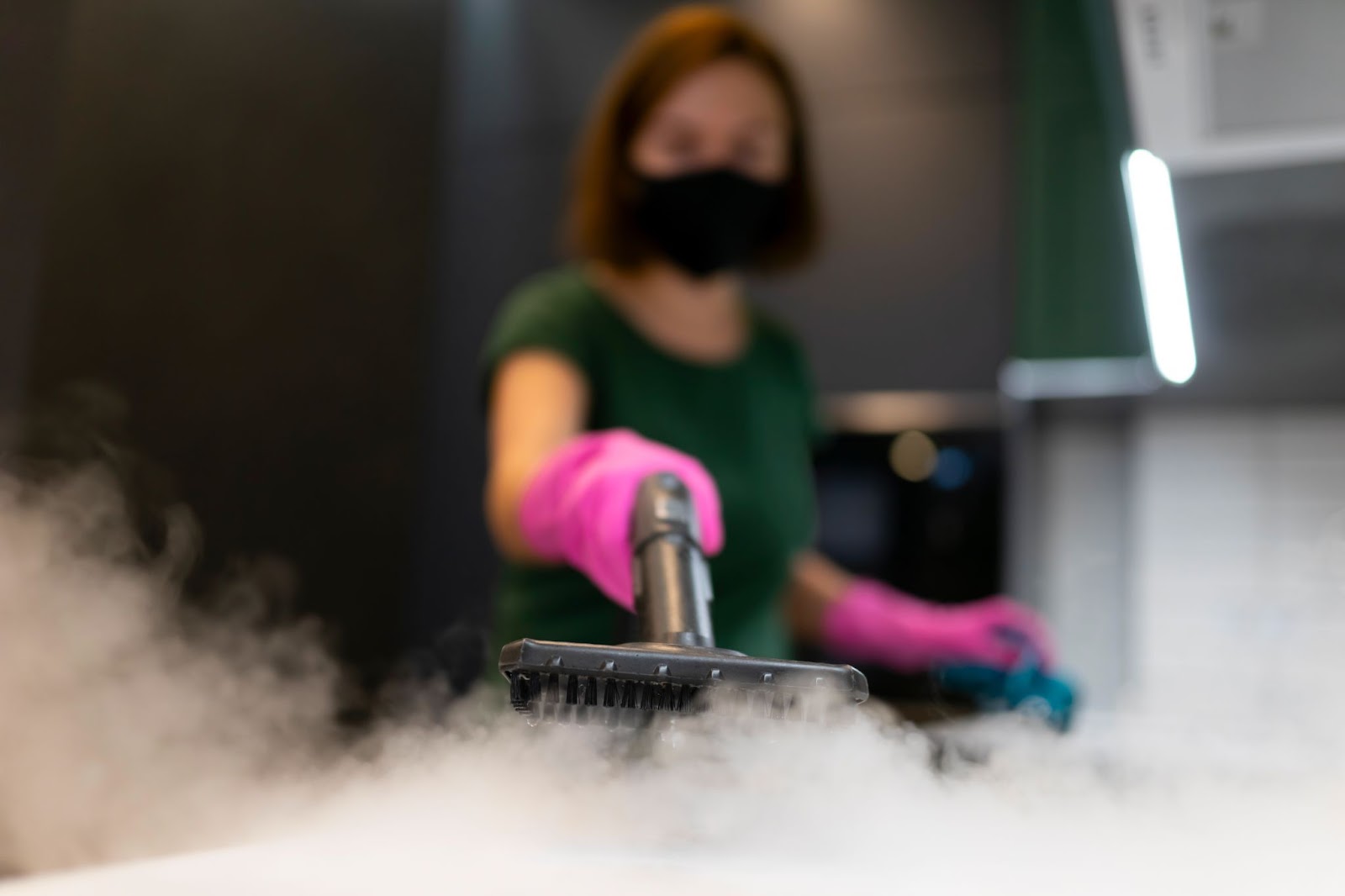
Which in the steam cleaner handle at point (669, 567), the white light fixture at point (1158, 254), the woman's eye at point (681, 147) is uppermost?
the woman's eye at point (681, 147)

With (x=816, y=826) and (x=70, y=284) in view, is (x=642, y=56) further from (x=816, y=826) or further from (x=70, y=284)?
(x=816, y=826)

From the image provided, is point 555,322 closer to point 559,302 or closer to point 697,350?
point 559,302

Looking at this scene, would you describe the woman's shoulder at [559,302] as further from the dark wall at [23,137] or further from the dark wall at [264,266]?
the dark wall at [264,266]

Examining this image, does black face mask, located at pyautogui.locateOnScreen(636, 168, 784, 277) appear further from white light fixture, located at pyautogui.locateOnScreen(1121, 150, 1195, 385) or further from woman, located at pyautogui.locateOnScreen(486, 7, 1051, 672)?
white light fixture, located at pyautogui.locateOnScreen(1121, 150, 1195, 385)

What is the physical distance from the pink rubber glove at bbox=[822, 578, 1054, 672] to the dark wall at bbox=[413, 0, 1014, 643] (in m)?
0.60

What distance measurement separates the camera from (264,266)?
74.0 inches

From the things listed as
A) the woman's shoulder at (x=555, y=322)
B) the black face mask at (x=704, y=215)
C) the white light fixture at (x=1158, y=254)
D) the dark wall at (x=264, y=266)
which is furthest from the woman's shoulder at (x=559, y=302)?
the dark wall at (x=264, y=266)

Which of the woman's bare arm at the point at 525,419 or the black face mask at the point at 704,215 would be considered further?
the black face mask at the point at 704,215

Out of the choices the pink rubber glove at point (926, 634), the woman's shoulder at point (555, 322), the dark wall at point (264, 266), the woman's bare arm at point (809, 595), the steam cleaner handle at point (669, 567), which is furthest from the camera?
the dark wall at point (264, 266)

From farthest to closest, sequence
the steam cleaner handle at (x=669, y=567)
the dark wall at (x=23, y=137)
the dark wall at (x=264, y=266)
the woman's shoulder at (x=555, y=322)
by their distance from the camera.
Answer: the dark wall at (x=264, y=266)
the woman's shoulder at (x=555, y=322)
the dark wall at (x=23, y=137)
the steam cleaner handle at (x=669, y=567)

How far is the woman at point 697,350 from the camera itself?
1.17 metres

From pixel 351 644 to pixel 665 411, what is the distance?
1.06 m

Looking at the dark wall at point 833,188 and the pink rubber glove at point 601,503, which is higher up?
the dark wall at point 833,188

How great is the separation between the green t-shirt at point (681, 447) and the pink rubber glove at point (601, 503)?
1.04 ft
